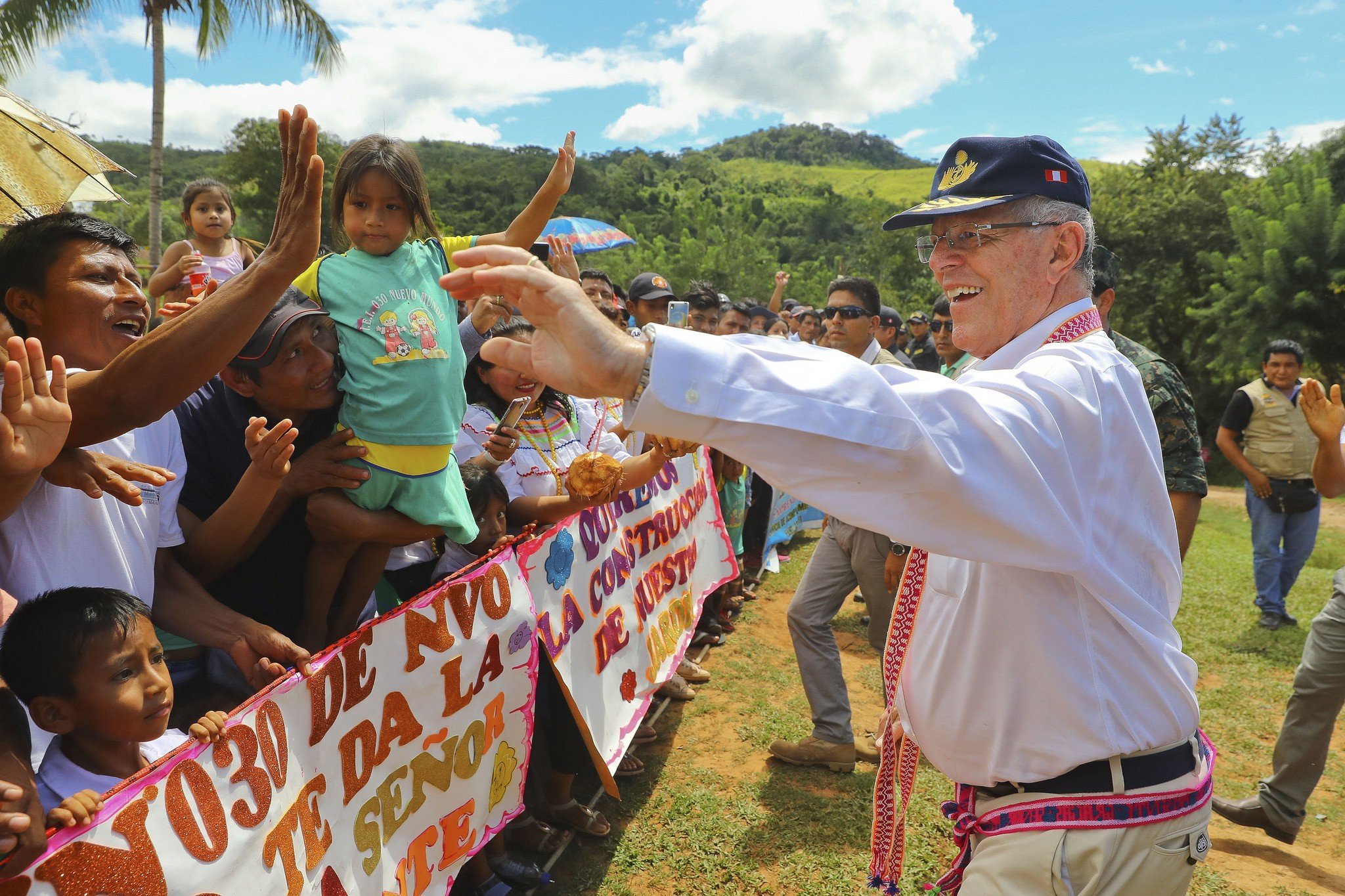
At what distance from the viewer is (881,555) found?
4613 millimetres

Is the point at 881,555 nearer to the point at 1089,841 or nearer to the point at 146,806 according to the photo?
the point at 1089,841

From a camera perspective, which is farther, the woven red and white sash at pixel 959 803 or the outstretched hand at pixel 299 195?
the outstretched hand at pixel 299 195

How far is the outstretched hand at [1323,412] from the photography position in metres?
4.12

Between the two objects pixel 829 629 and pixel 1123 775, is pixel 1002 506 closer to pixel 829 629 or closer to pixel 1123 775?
pixel 1123 775

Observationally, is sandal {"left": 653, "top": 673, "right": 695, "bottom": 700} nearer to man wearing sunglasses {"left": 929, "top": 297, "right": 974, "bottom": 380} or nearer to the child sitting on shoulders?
man wearing sunglasses {"left": 929, "top": 297, "right": 974, "bottom": 380}

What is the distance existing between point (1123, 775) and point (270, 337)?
8.16 feet

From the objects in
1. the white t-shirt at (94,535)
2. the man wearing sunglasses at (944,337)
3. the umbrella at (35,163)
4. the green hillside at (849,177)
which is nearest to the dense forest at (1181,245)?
the umbrella at (35,163)

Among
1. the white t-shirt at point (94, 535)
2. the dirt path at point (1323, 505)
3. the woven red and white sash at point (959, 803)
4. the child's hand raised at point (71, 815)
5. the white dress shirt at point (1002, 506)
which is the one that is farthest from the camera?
the dirt path at point (1323, 505)

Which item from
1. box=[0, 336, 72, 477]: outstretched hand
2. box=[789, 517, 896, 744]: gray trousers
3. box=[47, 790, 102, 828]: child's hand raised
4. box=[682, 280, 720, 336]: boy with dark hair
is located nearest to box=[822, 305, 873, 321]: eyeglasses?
box=[789, 517, 896, 744]: gray trousers

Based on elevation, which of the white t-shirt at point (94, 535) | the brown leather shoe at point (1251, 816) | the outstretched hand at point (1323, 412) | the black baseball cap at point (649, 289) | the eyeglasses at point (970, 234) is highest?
the eyeglasses at point (970, 234)

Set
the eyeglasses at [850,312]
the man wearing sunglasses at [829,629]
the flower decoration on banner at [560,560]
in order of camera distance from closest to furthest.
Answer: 1. the flower decoration on banner at [560,560]
2. the man wearing sunglasses at [829,629]
3. the eyeglasses at [850,312]

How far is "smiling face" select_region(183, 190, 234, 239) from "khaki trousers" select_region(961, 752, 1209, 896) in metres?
5.70

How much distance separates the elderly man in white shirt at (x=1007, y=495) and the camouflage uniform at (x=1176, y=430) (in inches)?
74.9

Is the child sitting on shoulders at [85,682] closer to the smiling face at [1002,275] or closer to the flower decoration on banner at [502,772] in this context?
the flower decoration on banner at [502,772]
